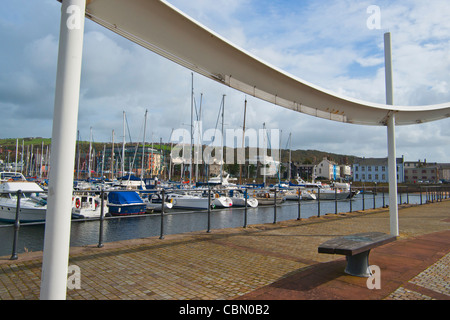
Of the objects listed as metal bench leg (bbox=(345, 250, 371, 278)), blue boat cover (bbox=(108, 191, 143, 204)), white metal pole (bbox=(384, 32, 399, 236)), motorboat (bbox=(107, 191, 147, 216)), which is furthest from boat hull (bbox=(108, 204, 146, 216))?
metal bench leg (bbox=(345, 250, 371, 278))

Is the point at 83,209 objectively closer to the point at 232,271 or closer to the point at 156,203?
the point at 156,203

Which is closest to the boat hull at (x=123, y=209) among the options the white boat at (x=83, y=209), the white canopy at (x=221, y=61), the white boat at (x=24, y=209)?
the white boat at (x=83, y=209)

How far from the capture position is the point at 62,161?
233 centimetres

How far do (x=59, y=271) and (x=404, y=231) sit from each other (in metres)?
9.28

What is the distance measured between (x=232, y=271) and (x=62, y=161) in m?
3.10

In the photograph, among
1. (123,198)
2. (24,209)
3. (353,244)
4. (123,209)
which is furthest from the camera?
(123,198)

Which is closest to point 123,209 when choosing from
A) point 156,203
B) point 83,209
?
point 83,209

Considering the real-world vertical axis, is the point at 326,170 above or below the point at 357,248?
above

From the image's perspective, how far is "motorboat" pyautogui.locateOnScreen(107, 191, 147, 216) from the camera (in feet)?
83.0
